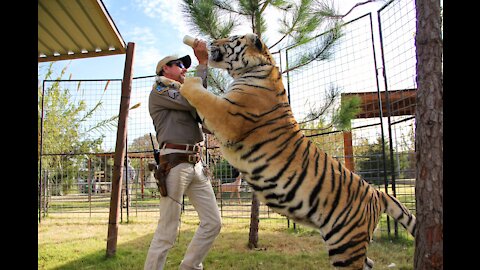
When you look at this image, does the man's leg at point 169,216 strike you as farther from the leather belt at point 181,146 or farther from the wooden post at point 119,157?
the wooden post at point 119,157

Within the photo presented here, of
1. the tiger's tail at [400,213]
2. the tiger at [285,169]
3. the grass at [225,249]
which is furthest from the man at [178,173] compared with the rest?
the tiger's tail at [400,213]

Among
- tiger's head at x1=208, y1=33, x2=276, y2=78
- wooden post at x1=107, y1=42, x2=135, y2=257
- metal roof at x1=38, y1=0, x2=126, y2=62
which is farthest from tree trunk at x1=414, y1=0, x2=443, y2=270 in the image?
metal roof at x1=38, y1=0, x2=126, y2=62

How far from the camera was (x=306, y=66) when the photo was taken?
649 centimetres

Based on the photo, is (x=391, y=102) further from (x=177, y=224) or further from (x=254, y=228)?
(x=177, y=224)

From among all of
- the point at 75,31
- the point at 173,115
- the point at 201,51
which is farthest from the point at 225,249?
the point at 75,31

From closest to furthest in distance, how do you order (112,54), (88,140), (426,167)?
(426,167), (112,54), (88,140)

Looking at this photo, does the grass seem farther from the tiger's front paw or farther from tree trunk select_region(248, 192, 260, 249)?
the tiger's front paw

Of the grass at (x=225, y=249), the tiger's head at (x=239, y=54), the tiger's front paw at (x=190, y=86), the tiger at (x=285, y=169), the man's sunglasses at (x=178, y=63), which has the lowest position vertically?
the grass at (x=225, y=249)

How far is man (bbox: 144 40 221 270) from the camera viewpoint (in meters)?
3.38

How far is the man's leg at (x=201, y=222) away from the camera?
135 inches
